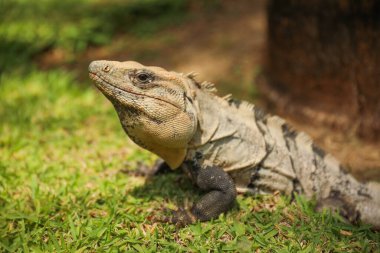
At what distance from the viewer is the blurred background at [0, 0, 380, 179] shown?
5730 millimetres

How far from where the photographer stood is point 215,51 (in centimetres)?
839

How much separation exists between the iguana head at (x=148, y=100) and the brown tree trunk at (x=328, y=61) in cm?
287

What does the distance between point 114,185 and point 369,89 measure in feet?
10.4

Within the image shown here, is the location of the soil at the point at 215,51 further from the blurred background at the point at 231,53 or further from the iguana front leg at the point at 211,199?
the iguana front leg at the point at 211,199

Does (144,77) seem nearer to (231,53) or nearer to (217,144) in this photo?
(217,144)

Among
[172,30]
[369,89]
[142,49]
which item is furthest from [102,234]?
[172,30]

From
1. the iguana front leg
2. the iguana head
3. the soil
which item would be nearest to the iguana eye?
the iguana head

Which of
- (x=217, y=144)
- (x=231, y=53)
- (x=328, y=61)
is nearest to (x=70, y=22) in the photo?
(x=231, y=53)

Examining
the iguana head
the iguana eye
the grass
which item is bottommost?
the grass

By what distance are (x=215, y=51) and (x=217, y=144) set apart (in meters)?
4.67

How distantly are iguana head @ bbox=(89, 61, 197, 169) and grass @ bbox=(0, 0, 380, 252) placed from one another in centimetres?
68

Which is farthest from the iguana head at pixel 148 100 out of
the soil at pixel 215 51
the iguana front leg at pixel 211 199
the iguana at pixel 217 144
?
the soil at pixel 215 51

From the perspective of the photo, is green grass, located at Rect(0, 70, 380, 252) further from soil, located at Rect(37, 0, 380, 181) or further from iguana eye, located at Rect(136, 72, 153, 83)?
soil, located at Rect(37, 0, 380, 181)

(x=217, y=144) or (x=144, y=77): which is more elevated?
(x=144, y=77)
